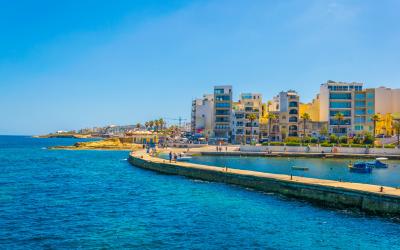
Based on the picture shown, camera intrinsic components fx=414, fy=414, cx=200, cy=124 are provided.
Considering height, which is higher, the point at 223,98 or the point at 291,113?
the point at 223,98

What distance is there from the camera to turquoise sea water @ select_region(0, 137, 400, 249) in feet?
86.5

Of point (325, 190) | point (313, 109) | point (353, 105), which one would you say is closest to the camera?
point (325, 190)

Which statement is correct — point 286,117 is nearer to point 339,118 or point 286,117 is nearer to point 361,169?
point 339,118

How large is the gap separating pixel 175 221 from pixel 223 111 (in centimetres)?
11277

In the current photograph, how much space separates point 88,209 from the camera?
37.1 m

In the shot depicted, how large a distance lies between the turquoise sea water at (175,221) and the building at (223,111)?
305 ft

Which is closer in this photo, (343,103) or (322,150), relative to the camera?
(322,150)

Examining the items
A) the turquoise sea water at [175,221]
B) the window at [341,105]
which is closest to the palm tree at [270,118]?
the window at [341,105]

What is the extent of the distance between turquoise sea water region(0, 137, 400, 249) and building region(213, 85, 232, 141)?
305 feet

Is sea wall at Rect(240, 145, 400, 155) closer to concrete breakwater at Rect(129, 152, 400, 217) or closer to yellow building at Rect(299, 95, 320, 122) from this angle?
yellow building at Rect(299, 95, 320, 122)

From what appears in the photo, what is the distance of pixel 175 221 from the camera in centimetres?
3222

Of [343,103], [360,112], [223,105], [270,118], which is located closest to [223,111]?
[223,105]

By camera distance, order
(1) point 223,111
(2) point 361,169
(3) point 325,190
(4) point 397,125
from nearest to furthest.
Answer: (3) point 325,190 → (2) point 361,169 → (4) point 397,125 → (1) point 223,111

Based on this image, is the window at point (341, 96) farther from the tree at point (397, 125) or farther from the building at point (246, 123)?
the building at point (246, 123)
